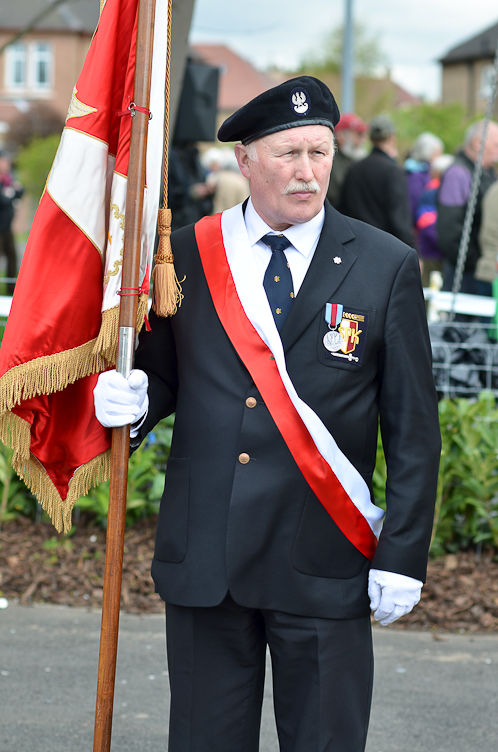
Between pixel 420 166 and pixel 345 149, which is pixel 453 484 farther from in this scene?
pixel 420 166

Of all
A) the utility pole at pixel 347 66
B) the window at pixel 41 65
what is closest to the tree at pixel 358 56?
the window at pixel 41 65

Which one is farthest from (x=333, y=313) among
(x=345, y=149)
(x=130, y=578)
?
(x=345, y=149)

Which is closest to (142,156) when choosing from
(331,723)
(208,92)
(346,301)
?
(346,301)

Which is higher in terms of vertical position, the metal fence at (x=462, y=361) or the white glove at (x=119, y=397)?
the metal fence at (x=462, y=361)

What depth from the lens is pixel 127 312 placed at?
7.29 ft

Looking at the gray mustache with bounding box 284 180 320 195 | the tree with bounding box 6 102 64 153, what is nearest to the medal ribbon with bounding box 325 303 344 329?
the gray mustache with bounding box 284 180 320 195

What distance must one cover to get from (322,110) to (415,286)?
0.48 m

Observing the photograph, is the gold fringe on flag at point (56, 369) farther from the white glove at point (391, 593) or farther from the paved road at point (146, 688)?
the paved road at point (146, 688)

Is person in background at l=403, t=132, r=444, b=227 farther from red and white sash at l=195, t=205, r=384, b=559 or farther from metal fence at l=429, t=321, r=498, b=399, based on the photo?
red and white sash at l=195, t=205, r=384, b=559

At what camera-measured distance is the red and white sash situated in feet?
7.26

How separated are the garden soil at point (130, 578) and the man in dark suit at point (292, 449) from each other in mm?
1989

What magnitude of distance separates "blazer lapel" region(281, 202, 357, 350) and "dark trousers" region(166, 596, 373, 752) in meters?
0.68

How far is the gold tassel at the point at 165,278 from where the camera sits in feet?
7.39

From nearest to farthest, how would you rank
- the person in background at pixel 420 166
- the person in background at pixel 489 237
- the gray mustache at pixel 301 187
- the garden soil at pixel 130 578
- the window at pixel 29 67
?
the gray mustache at pixel 301 187 → the garden soil at pixel 130 578 → the person in background at pixel 489 237 → the person in background at pixel 420 166 → the window at pixel 29 67
